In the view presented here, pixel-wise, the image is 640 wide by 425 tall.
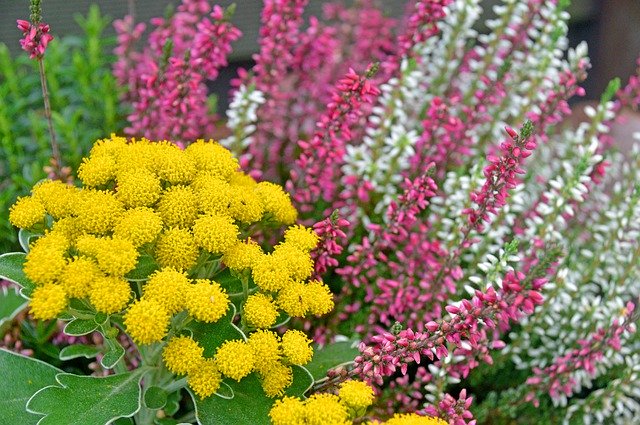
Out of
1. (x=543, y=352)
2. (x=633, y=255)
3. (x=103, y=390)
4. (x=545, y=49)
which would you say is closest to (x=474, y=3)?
(x=545, y=49)

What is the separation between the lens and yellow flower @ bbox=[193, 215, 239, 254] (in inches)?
32.8

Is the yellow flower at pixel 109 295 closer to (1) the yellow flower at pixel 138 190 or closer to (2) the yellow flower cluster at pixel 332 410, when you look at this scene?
(1) the yellow flower at pixel 138 190

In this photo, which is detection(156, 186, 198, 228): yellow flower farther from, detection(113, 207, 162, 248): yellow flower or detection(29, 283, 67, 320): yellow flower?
detection(29, 283, 67, 320): yellow flower

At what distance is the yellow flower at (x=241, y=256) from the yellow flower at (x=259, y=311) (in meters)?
0.04

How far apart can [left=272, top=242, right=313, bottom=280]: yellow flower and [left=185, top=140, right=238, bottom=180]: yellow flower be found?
13cm

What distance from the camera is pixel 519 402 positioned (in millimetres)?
1197

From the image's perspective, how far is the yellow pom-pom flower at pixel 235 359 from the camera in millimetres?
802

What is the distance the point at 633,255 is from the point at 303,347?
0.66 meters

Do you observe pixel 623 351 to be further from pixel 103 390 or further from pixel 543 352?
pixel 103 390

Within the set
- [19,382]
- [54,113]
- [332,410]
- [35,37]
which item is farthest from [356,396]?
[54,113]

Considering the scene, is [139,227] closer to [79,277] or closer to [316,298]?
[79,277]

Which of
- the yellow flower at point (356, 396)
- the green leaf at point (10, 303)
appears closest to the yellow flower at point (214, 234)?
the yellow flower at point (356, 396)

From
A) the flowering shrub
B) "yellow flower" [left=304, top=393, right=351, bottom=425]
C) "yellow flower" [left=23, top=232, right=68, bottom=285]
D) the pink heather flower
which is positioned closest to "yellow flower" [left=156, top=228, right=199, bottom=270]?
the flowering shrub

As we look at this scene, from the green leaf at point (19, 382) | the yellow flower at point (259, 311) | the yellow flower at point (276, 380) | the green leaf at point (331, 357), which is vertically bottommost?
the green leaf at point (19, 382)
